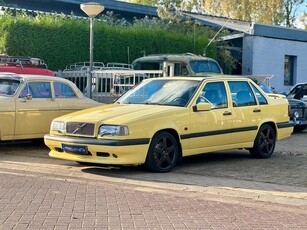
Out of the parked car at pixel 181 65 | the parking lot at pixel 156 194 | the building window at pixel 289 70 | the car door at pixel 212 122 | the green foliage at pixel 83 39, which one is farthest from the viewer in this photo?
the building window at pixel 289 70

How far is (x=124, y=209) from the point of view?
22.2 ft

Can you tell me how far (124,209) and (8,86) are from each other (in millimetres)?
5814

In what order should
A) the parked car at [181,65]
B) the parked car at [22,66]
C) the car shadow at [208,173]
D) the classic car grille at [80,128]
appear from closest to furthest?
the car shadow at [208,173], the classic car grille at [80,128], the parked car at [22,66], the parked car at [181,65]

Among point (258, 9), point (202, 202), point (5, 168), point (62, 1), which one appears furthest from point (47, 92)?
point (258, 9)

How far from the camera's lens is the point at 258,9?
42.4 meters

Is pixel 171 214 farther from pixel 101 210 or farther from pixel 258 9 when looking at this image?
pixel 258 9

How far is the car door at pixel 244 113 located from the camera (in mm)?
10367

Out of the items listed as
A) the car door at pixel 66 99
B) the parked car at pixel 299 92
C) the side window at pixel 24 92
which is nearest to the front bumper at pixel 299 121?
the parked car at pixel 299 92

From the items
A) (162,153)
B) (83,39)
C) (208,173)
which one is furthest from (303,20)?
(162,153)

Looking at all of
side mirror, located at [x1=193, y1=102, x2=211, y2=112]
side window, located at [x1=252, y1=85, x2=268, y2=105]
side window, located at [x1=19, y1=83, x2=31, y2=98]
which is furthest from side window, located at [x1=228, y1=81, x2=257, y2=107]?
side window, located at [x1=19, y1=83, x2=31, y2=98]

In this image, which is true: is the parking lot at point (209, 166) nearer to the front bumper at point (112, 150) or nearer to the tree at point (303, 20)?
the front bumper at point (112, 150)

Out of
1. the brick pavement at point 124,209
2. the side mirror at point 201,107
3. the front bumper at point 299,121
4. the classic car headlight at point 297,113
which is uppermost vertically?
the side mirror at point 201,107

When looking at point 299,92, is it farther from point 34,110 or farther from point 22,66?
point 34,110

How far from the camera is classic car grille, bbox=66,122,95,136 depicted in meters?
8.86
